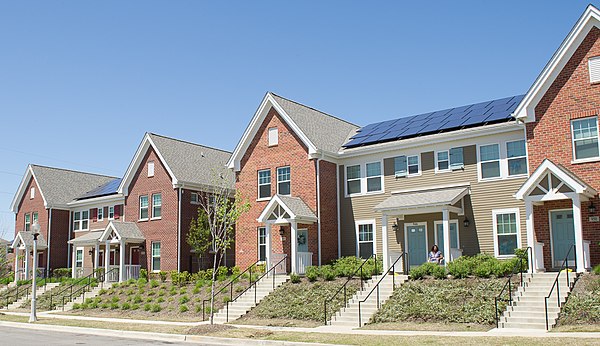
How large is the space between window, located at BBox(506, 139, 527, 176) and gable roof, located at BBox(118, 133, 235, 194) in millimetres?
17348

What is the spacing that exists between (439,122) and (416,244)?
622 cm

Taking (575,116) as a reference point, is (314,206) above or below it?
below

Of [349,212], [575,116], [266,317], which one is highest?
[575,116]

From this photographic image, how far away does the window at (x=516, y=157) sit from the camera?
2688 cm

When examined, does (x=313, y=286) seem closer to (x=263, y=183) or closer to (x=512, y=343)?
(x=263, y=183)

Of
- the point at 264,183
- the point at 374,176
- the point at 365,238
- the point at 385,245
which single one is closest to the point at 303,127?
the point at 264,183

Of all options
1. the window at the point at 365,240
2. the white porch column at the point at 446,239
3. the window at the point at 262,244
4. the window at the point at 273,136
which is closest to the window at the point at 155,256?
the window at the point at 262,244

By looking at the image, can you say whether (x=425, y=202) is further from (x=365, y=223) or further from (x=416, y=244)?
(x=365, y=223)

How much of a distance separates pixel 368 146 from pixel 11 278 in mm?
30936

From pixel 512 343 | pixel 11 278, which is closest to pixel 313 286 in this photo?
pixel 512 343

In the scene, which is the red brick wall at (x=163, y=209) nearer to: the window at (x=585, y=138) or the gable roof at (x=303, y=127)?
the gable roof at (x=303, y=127)

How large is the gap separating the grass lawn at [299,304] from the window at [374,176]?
18.7 feet

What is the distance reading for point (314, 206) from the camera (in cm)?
3134

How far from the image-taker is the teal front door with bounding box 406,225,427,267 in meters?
29.0
